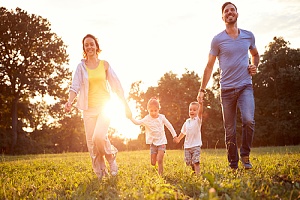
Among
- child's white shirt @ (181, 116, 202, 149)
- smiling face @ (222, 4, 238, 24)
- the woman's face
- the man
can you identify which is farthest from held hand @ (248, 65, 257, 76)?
the woman's face

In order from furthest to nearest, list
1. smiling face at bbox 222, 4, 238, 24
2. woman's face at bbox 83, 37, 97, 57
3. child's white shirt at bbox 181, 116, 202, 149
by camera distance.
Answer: child's white shirt at bbox 181, 116, 202, 149 < woman's face at bbox 83, 37, 97, 57 < smiling face at bbox 222, 4, 238, 24

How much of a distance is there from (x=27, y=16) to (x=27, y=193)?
1350 inches

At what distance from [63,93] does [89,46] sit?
3154 centimetres

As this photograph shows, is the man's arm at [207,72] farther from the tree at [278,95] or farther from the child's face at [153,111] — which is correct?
the tree at [278,95]

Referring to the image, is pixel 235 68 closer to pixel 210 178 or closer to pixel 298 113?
pixel 210 178

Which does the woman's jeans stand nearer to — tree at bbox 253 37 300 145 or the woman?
the woman

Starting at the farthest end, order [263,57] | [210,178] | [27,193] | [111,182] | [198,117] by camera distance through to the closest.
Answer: [263,57] → [198,117] → [111,182] → [27,193] → [210,178]

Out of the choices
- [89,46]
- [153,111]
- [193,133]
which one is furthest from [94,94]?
[193,133]

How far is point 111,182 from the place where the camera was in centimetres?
527

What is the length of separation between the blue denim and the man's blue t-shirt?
0.16 m

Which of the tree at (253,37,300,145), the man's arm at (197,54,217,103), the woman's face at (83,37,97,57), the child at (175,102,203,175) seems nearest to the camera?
the woman's face at (83,37,97,57)

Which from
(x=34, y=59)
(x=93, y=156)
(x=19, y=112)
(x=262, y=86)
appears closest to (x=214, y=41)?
(x=93, y=156)

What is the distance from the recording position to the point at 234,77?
626 centimetres

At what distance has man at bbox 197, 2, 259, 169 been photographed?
6.07 meters
